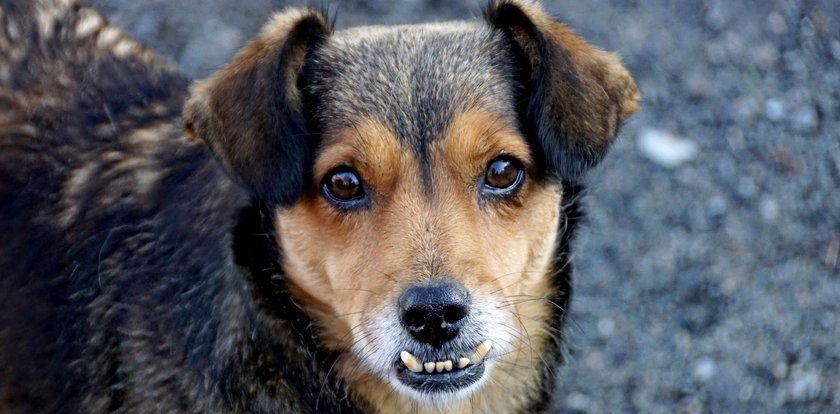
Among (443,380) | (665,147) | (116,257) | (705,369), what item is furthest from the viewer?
(665,147)

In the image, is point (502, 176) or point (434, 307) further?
point (502, 176)

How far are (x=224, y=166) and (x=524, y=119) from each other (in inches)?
40.6

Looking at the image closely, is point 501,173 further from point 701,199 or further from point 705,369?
point 701,199

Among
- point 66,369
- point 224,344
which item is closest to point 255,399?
point 224,344

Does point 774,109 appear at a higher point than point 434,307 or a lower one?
lower

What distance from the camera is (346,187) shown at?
3.32m

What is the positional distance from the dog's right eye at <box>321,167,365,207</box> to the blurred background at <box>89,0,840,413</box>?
3.83ft

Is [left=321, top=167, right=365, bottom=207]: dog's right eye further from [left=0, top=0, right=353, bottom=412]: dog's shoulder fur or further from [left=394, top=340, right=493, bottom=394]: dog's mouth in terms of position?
[left=394, top=340, right=493, bottom=394]: dog's mouth

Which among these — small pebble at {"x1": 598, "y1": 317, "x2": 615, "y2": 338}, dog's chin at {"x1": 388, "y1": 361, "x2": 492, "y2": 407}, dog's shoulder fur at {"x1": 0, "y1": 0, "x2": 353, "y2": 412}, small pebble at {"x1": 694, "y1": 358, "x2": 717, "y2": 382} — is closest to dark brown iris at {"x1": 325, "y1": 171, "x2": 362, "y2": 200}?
dog's shoulder fur at {"x1": 0, "y1": 0, "x2": 353, "y2": 412}

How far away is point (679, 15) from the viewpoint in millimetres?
6230

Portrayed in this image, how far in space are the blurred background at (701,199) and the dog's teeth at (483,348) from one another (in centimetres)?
80

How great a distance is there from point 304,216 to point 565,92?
97 cm

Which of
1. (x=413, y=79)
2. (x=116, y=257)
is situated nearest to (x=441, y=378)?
(x=413, y=79)

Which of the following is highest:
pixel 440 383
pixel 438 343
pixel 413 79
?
pixel 413 79
